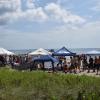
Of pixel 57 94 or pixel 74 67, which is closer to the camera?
pixel 57 94

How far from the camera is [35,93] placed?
16781 mm

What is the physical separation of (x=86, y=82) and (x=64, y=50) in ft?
78.1

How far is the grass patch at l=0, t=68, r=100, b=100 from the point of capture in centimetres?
1559

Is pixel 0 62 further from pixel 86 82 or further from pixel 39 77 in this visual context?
pixel 86 82

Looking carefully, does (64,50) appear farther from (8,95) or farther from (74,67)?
(8,95)

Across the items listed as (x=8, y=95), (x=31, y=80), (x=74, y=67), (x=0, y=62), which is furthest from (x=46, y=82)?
(x=0, y=62)

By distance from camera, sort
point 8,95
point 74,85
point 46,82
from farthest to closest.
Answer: point 46,82 < point 74,85 < point 8,95

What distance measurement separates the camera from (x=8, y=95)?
16.2 m

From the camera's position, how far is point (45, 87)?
59.9 feet

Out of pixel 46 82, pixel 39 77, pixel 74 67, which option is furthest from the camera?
pixel 74 67

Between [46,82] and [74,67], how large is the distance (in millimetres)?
15921

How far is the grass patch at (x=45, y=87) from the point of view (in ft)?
51.1

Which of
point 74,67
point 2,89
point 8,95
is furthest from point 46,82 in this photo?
point 74,67

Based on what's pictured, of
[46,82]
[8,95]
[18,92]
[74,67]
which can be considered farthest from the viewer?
[74,67]
